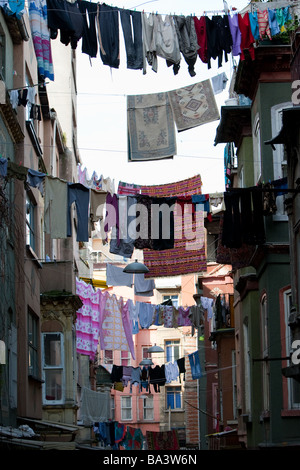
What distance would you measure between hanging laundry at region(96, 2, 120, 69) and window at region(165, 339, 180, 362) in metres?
49.4

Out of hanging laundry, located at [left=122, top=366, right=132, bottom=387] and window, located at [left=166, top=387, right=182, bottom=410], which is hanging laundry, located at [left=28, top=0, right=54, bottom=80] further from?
window, located at [left=166, top=387, right=182, bottom=410]

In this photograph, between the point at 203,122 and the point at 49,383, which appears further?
the point at 49,383

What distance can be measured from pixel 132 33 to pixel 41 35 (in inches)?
102

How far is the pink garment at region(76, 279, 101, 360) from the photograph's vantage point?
3625 centimetres

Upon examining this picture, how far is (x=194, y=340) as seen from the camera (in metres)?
66.3

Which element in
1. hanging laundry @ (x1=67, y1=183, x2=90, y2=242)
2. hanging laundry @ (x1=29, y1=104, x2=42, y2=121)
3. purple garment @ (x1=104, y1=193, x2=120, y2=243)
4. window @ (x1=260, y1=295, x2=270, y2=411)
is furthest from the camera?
hanging laundry @ (x1=29, y1=104, x2=42, y2=121)

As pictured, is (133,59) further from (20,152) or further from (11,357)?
(11,357)

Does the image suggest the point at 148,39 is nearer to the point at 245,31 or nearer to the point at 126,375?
the point at 245,31

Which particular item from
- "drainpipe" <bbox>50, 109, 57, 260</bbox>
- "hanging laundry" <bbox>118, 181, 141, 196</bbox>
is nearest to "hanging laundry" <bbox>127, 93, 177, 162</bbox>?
"hanging laundry" <bbox>118, 181, 141, 196</bbox>

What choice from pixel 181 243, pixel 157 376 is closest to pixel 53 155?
pixel 181 243

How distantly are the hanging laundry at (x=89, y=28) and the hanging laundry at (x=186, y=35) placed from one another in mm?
1930
